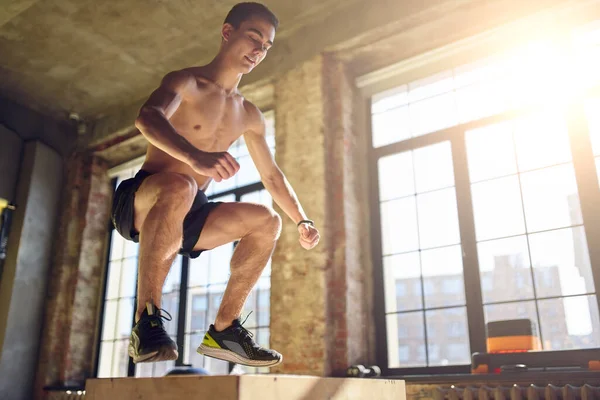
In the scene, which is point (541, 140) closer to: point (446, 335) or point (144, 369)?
point (144, 369)

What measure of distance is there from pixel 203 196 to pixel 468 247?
262 cm

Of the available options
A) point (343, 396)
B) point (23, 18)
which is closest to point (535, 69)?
point (343, 396)

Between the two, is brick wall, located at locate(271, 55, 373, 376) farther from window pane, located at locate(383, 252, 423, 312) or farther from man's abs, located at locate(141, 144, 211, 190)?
man's abs, located at locate(141, 144, 211, 190)

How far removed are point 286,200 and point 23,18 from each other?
421cm

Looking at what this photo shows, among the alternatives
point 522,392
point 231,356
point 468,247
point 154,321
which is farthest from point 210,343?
point 468,247

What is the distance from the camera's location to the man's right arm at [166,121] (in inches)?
60.3

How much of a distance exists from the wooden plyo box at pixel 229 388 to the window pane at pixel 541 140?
107 inches

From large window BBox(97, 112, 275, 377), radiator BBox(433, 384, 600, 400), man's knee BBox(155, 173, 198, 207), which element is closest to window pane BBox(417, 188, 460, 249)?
radiator BBox(433, 384, 600, 400)

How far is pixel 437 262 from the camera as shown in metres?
4.31

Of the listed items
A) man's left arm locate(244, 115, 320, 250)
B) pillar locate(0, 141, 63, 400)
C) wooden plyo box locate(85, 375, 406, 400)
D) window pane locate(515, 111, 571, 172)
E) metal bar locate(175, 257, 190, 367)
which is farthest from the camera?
pillar locate(0, 141, 63, 400)

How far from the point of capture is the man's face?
1814mm

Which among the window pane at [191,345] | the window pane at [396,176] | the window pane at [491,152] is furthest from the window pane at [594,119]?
the window pane at [191,345]

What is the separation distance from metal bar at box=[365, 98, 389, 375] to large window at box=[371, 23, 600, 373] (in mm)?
12

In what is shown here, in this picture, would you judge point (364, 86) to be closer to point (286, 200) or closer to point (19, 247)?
point (286, 200)
